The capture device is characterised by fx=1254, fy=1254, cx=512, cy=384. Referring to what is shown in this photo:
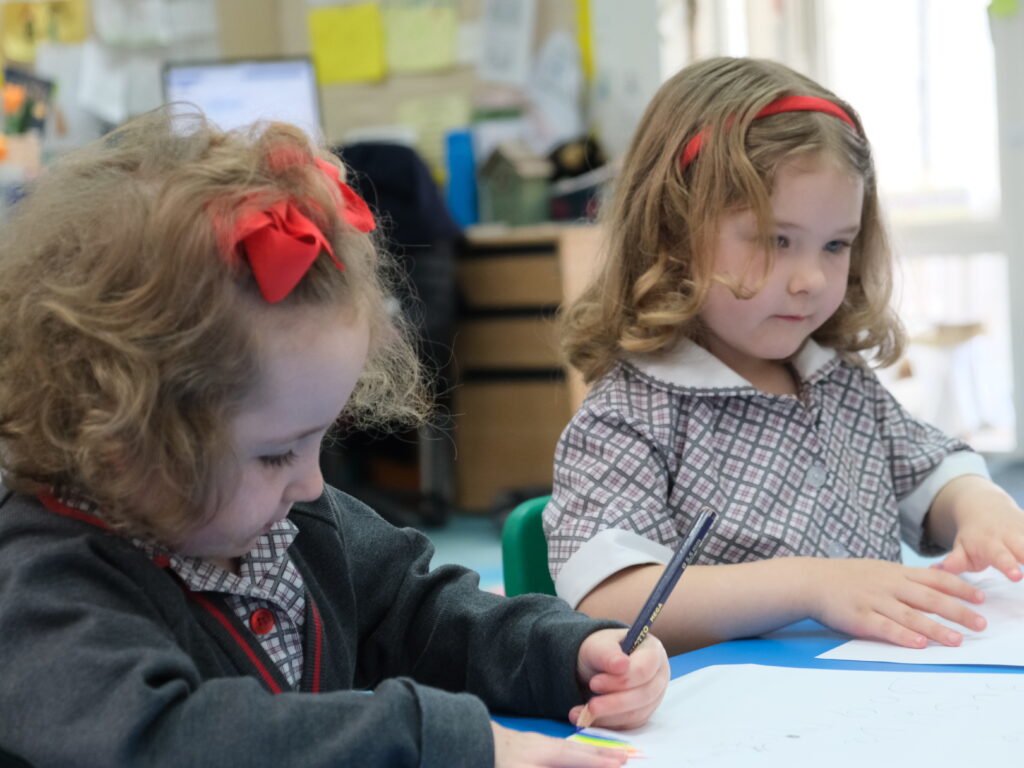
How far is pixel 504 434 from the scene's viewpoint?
337 centimetres

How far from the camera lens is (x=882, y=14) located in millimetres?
3715

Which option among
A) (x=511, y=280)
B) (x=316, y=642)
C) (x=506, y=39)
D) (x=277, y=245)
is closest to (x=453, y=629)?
(x=316, y=642)

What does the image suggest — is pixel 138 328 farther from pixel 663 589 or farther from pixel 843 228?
pixel 843 228

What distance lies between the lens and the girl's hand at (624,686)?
67 centimetres

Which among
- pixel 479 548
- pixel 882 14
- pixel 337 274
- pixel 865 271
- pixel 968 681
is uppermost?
pixel 882 14

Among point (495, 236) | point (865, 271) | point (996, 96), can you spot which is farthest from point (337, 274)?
point (996, 96)

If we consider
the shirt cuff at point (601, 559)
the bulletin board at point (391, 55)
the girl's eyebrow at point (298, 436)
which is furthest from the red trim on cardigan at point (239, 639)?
the bulletin board at point (391, 55)

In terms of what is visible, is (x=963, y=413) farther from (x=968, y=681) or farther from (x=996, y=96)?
(x=968, y=681)

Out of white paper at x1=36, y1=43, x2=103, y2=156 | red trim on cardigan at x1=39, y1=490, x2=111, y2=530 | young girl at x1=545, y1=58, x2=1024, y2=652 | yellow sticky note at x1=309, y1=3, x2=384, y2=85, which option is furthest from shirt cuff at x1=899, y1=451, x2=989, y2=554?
yellow sticky note at x1=309, y1=3, x2=384, y2=85

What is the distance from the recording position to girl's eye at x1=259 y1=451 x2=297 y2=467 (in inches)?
25.2

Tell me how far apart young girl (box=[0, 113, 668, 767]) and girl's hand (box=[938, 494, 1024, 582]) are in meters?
0.39

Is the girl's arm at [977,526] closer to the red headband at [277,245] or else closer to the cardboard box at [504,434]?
the red headband at [277,245]

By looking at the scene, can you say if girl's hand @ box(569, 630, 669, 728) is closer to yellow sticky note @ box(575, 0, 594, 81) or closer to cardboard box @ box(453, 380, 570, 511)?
cardboard box @ box(453, 380, 570, 511)

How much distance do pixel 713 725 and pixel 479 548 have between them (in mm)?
2302
